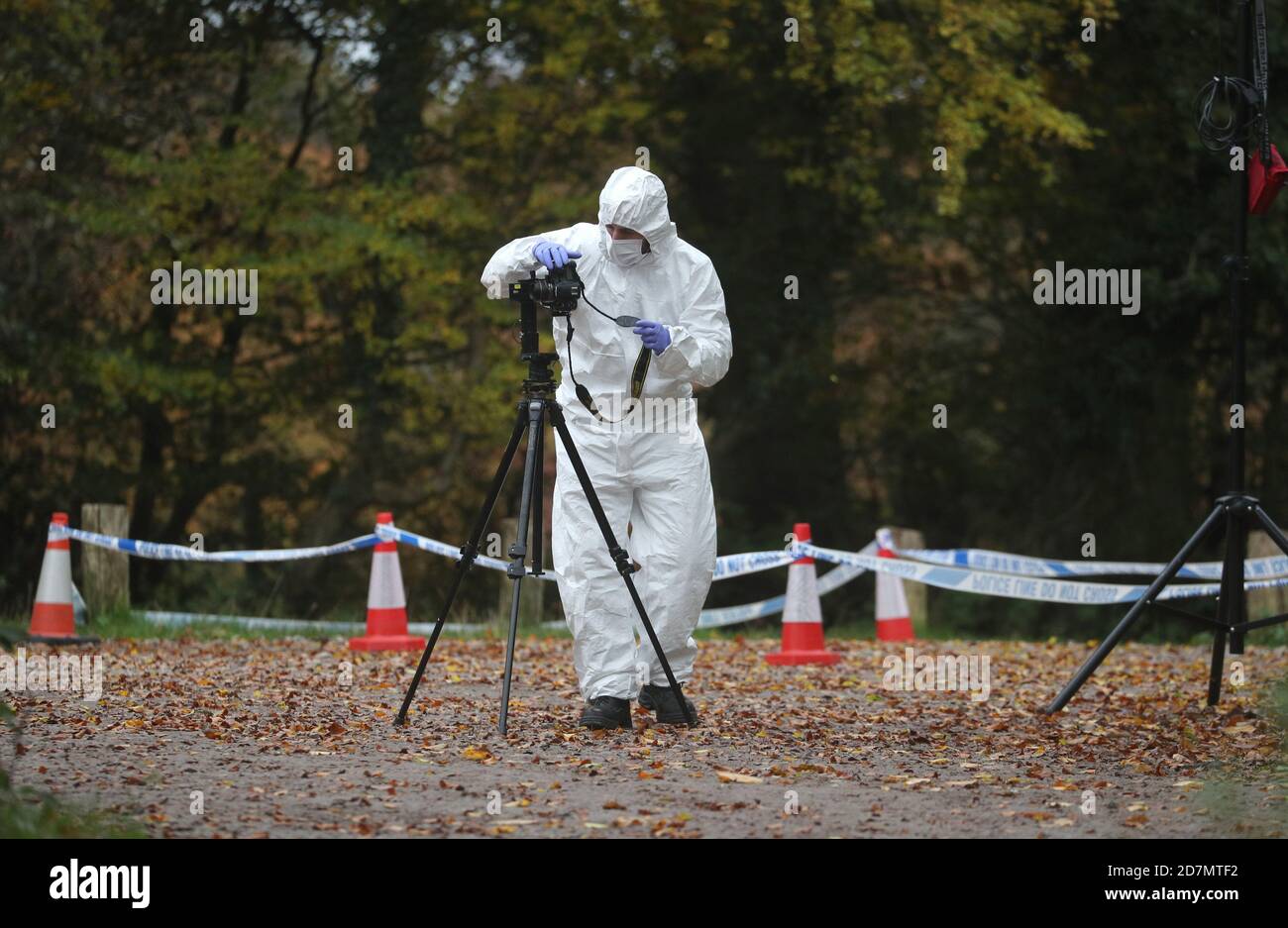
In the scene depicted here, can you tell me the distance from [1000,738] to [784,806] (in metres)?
1.92

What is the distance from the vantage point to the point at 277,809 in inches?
204

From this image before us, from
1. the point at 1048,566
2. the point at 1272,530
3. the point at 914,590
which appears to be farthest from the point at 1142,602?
the point at 914,590

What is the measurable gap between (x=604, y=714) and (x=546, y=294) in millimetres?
1719

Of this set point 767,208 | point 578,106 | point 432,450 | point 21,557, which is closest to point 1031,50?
point 767,208

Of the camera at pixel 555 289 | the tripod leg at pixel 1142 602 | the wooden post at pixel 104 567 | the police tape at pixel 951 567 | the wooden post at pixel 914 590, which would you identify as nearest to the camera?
the camera at pixel 555 289

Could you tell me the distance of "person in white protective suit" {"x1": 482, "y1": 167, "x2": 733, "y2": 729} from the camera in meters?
6.93

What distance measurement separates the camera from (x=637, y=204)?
6832mm

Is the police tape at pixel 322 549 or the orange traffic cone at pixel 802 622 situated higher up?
the police tape at pixel 322 549

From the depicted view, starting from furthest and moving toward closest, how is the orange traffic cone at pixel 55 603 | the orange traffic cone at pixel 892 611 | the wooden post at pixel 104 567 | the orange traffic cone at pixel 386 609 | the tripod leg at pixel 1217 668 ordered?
the wooden post at pixel 104 567, the orange traffic cone at pixel 892 611, the orange traffic cone at pixel 386 609, the orange traffic cone at pixel 55 603, the tripod leg at pixel 1217 668

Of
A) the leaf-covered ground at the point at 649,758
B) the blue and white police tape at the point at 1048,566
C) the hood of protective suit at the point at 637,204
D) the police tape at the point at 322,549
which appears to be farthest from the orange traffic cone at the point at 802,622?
the hood of protective suit at the point at 637,204

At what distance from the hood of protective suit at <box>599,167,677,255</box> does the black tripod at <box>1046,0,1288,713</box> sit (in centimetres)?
237

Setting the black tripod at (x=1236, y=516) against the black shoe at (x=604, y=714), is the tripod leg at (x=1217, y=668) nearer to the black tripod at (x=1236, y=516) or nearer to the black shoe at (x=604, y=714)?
the black tripod at (x=1236, y=516)

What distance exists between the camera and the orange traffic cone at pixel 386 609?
10867mm

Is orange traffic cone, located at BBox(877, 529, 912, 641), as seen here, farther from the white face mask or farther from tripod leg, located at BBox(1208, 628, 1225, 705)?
the white face mask
